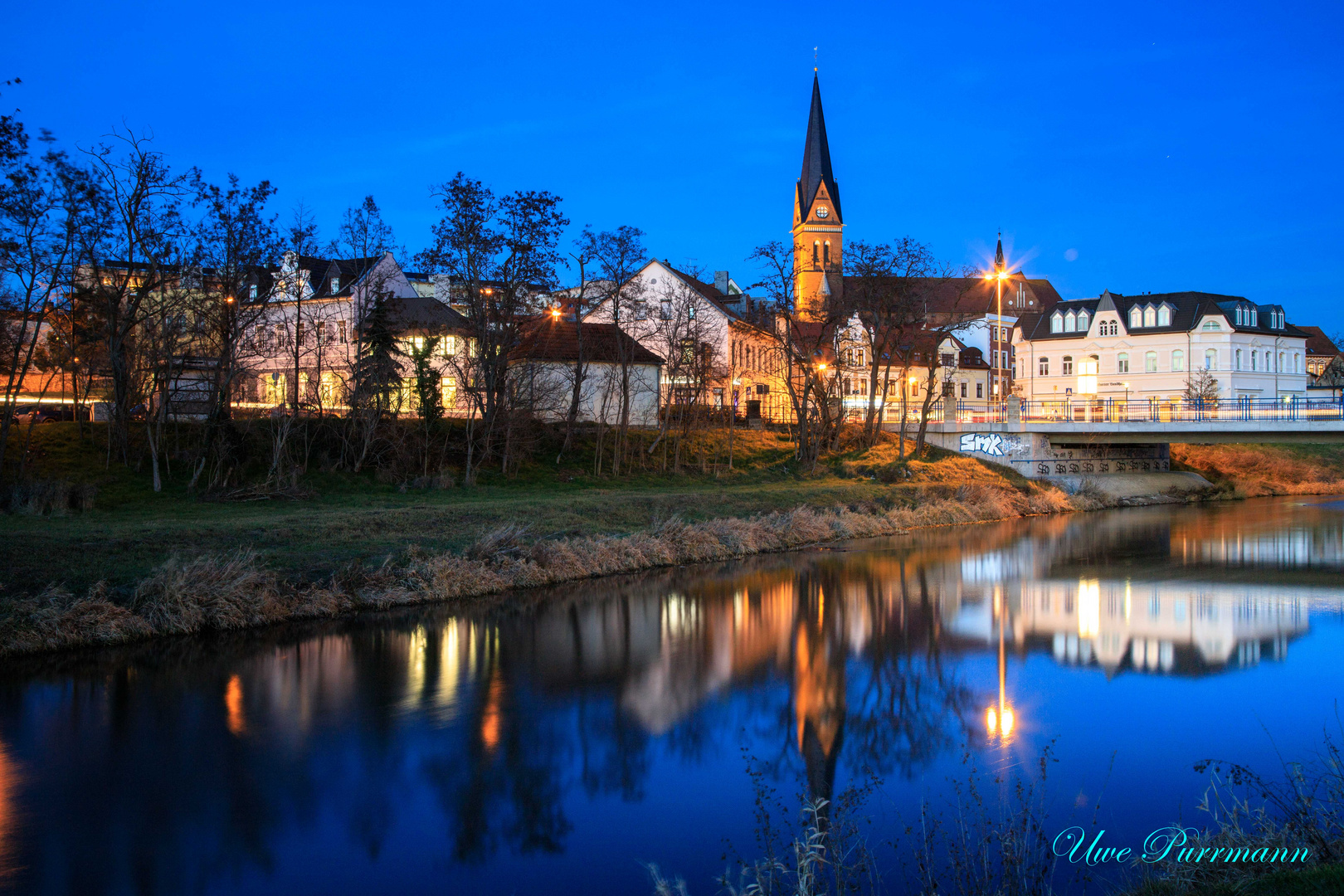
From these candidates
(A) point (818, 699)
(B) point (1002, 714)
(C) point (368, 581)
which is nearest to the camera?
(B) point (1002, 714)

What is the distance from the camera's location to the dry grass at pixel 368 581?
1616cm

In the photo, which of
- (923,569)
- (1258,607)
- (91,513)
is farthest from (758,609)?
(91,513)

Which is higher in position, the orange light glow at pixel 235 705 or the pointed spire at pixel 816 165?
the pointed spire at pixel 816 165

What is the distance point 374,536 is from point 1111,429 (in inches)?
1380

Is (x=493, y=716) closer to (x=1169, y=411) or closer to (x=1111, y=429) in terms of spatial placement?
(x=1169, y=411)

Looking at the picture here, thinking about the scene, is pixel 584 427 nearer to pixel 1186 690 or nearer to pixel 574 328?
pixel 574 328

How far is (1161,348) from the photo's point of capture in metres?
80.5

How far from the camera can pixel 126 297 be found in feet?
99.2

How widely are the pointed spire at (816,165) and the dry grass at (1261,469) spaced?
41772mm

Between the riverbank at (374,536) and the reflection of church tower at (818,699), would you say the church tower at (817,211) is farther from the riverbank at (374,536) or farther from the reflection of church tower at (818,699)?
the reflection of church tower at (818,699)

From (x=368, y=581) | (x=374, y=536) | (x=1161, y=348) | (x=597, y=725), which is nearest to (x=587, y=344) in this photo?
(x=374, y=536)

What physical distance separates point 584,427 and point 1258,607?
28.6m

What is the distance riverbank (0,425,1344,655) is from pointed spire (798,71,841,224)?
2028 inches

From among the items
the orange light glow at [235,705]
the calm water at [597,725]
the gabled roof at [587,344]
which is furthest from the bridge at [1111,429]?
the orange light glow at [235,705]
